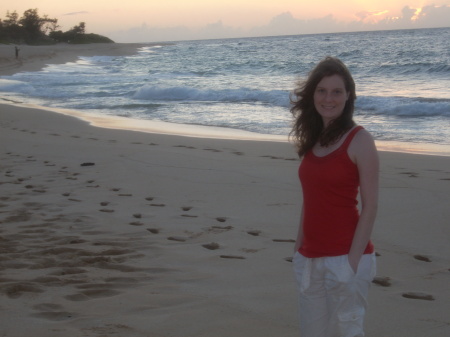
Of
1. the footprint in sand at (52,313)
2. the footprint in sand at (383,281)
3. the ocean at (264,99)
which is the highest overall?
the ocean at (264,99)

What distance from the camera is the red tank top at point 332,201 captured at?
2318 millimetres

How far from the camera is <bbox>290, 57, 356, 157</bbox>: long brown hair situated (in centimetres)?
241

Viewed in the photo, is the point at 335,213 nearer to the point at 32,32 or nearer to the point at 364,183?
the point at 364,183

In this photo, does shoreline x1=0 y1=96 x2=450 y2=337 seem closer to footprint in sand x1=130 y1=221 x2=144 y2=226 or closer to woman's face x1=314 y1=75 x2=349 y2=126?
footprint in sand x1=130 y1=221 x2=144 y2=226

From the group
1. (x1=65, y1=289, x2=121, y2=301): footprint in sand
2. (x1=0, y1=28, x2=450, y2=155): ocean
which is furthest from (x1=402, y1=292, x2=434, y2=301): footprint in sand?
(x1=0, y1=28, x2=450, y2=155): ocean

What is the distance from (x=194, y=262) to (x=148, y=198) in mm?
2193

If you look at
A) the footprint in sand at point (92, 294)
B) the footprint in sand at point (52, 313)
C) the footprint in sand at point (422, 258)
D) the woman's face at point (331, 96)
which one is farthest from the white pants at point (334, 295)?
the footprint in sand at point (422, 258)

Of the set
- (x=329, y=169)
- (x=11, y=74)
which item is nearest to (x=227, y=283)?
(x=329, y=169)

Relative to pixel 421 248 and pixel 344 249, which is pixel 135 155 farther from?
pixel 344 249

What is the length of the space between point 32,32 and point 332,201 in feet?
296

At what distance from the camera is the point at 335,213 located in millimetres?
2377

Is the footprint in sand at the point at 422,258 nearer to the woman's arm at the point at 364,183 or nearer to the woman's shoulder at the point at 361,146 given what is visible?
the woman's arm at the point at 364,183

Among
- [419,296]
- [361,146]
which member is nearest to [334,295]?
[361,146]

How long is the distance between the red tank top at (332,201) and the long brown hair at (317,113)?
8 cm
